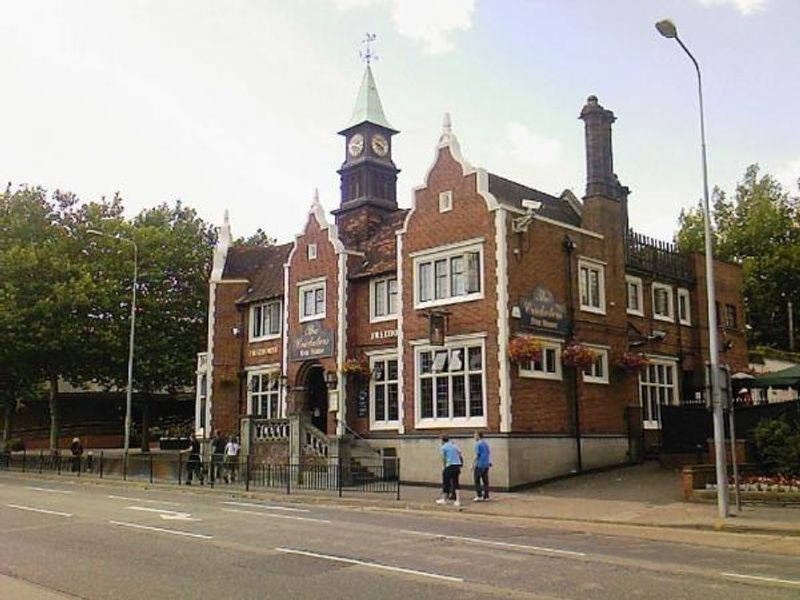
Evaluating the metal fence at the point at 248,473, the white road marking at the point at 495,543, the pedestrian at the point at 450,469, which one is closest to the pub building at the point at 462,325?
the metal fence at the point at 248,473

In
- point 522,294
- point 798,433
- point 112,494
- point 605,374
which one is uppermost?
point 522,294

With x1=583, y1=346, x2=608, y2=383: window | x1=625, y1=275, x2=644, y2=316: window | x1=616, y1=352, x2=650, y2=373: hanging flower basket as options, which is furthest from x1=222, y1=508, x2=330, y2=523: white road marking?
x1=625, y1=275, x2=644, y2=316: window

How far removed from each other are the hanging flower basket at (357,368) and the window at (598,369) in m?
8.07

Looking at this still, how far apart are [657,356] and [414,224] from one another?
1167 cm

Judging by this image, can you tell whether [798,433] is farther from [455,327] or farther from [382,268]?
[382,268]

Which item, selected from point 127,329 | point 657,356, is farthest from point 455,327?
point 127,329

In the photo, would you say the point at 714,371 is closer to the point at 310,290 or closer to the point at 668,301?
the point at 668,301

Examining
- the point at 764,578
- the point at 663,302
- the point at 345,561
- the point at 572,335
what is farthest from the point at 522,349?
the point at 764,578

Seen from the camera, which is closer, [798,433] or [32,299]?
[798,433]

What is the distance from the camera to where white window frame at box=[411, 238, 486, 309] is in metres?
26.8

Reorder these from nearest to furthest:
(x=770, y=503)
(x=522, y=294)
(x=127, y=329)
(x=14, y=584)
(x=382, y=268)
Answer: (x=14, y=584)
(x=770, y=503)
(x=522, y=294)
(x=382, y=268)
(x=127, y=329)

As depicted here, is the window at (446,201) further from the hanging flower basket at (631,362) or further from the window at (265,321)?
the window at (265,321)

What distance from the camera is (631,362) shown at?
29688mm

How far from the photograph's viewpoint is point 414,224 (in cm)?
2928
